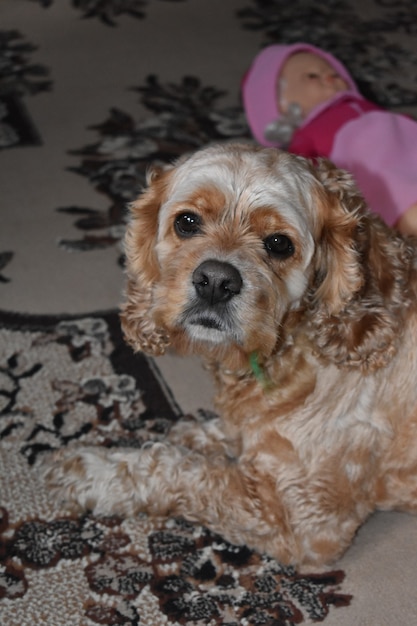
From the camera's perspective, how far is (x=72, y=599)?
2.06 m

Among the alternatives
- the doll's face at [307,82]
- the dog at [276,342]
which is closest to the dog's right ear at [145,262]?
the dog at [276,342]

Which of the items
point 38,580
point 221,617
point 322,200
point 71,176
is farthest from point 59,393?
point 71,176

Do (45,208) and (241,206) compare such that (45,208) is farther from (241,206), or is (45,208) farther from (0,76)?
(241,206)

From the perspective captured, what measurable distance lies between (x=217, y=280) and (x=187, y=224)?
0.21 meters

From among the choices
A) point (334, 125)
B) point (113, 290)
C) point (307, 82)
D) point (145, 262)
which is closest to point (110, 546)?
point (145, 262)

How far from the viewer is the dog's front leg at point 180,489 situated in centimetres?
214

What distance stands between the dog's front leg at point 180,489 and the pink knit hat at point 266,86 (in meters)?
1.77

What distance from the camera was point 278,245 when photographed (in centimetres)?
194

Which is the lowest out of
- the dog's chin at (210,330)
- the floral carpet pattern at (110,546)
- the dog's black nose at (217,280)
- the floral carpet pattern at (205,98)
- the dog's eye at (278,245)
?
the floral carpet pattern at (110,546)

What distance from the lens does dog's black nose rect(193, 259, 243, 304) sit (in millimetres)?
1849

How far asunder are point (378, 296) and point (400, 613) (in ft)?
2.48

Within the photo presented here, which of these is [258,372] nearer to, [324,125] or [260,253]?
[260,253]

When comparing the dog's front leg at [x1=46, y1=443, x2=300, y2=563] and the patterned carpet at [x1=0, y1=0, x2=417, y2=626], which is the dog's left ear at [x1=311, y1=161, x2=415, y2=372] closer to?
the dog's front leg at [x1=46, y1=443, x2=300, y2=563]

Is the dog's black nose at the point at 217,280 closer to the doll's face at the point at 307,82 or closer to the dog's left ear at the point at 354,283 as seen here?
the dog's left ear at the point at 354,283
